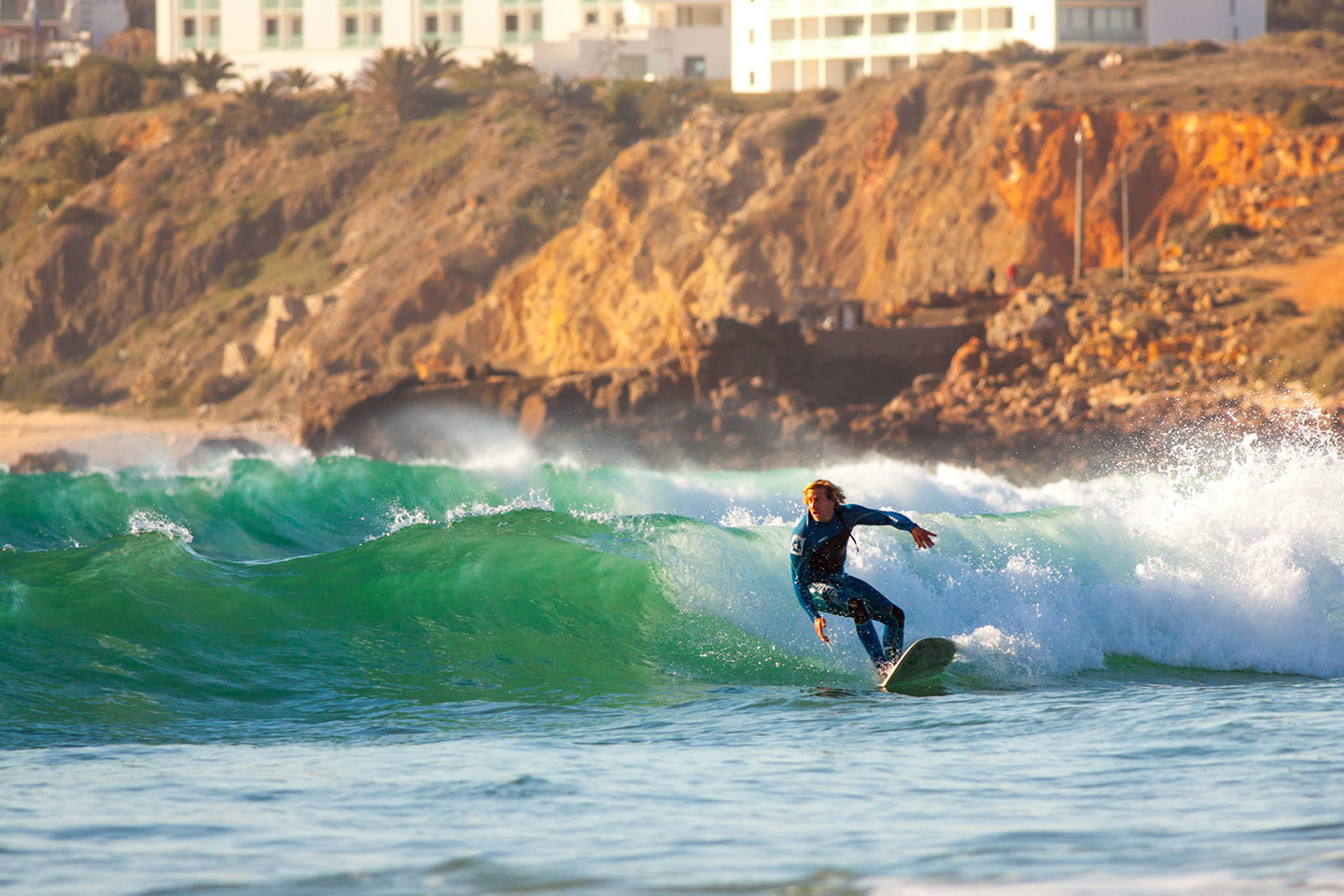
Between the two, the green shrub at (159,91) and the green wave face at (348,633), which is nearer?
the green wave face at (348,633)

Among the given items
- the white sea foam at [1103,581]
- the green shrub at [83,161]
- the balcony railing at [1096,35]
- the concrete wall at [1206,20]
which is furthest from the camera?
the green shrub at [83,161]

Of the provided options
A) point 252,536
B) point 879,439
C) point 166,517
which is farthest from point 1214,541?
point 879,439

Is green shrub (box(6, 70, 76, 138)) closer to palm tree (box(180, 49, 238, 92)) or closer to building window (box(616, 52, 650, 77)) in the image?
palm tree (box(180, 49, 238, 92))

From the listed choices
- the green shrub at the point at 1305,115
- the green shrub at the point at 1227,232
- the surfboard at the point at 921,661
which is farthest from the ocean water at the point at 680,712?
the green shrub at the point at 1305,115

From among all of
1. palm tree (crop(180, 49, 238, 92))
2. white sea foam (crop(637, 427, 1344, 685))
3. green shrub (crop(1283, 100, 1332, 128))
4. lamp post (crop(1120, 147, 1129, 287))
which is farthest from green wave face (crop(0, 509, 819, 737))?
palm tree (crop(180, 49, 238, 92))

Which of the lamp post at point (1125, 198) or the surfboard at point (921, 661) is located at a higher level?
the lamp post at point (1125, 198)

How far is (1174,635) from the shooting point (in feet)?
32.5

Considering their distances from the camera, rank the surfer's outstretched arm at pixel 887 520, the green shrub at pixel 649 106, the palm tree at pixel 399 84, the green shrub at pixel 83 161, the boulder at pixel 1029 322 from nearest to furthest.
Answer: the surfer's outstretched arm at pixel 887 520
the boulder at pixel 1029 322
the green shrub at pixel 649 106
the palm tree at pixel 399 84
the green shrub at pixel 83 161

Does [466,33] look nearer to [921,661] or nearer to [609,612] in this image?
[609,612]

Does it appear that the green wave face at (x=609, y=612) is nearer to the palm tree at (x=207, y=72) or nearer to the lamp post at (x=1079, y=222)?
the lamp post at (x=1079, y=222)

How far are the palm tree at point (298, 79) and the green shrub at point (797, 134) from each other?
2762 cm

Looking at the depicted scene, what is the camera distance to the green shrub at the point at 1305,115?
3878 centimetres

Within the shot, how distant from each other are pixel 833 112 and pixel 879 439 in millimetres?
22961

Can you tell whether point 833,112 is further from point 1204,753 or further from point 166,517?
point 1204,753
